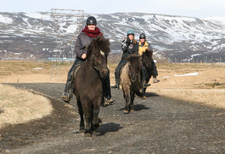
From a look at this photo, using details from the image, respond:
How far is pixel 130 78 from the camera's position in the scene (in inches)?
687

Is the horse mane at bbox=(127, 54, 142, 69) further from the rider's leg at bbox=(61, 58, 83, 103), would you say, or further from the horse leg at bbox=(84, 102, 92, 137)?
the horse leg at bbox=(84, 102, 92, 137)

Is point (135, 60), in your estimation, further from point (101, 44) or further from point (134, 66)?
point (101, 44)

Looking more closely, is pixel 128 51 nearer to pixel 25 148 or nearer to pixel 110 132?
pixel 110 132

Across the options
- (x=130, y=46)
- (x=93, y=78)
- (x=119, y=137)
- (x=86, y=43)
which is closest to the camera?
(x=119, y=137)

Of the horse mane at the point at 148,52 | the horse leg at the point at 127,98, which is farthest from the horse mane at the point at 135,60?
the horse mane at the point at 148,52

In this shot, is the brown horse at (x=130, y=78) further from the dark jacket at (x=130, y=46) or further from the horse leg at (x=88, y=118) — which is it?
the horse leg at (x=88, y=118)

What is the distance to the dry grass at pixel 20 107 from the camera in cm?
1565

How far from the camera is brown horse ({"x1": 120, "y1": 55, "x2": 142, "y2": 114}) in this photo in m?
17.2

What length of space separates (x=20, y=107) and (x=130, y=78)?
16.5 ft

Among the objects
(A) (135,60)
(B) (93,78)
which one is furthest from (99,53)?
(A) (135,60)

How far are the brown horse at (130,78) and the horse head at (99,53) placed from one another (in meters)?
6.20

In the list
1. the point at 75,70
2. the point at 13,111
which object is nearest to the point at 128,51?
the point at 13,111

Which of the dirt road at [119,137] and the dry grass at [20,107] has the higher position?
the dirt road at [119,137]

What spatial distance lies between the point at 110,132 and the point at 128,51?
7099mm
